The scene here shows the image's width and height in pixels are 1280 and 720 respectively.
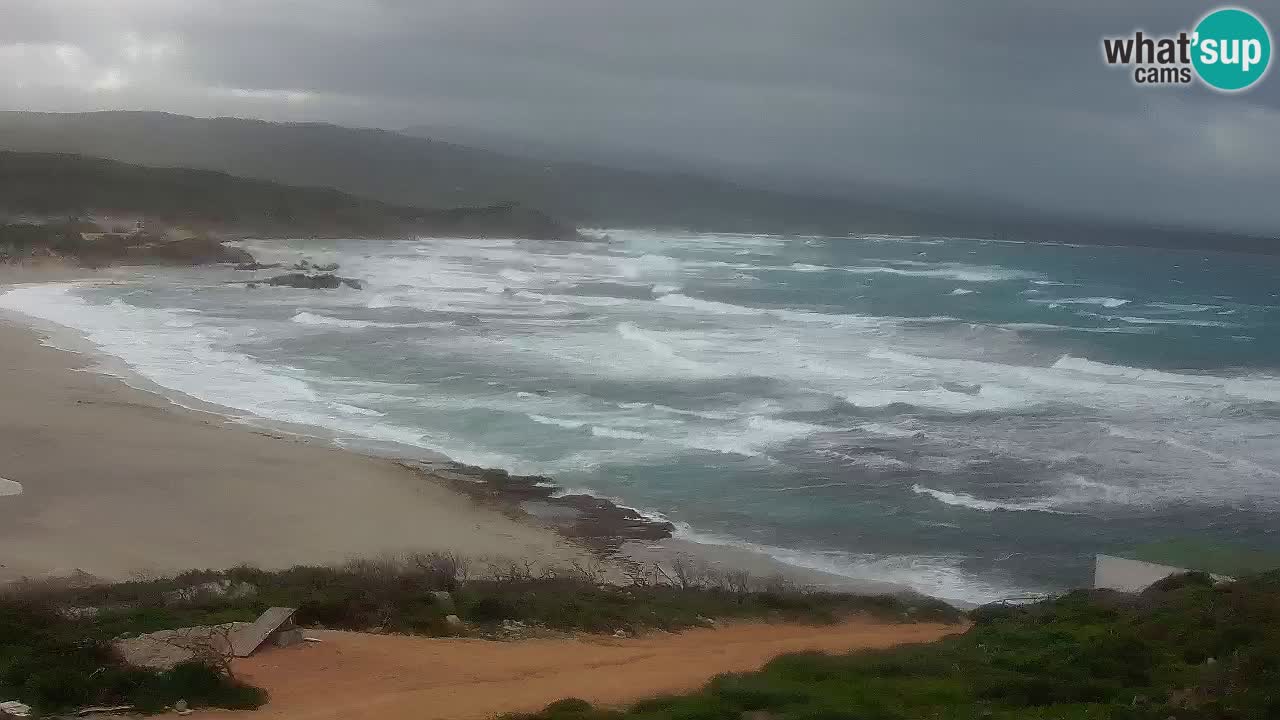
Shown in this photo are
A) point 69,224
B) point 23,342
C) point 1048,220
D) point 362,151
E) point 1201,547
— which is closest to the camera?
point 1201,547

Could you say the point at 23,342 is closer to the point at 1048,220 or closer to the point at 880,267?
the point at 880,267

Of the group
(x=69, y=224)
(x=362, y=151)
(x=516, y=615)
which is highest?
(x=362, y=151)

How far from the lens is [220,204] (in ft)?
282

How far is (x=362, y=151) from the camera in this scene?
110m

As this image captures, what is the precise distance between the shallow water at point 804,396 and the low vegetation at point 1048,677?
183 inches

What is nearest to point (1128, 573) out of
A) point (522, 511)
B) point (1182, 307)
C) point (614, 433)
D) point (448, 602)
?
point (448, 602)

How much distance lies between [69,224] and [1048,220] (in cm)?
12501

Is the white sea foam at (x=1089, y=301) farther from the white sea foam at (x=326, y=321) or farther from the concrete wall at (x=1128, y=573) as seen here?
the concrete wall at (x=1128, y=573)

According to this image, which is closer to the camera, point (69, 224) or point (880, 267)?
point (69, 224)

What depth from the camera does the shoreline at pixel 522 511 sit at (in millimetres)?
14781

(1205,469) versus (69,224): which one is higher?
(69,224)

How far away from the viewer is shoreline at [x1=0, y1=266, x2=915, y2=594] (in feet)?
48.5

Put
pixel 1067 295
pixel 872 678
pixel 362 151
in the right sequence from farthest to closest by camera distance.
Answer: pixel 362 151 → pixel 1067 295 → pixel 872 678

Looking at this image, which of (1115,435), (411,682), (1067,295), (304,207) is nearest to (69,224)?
(304,207)
